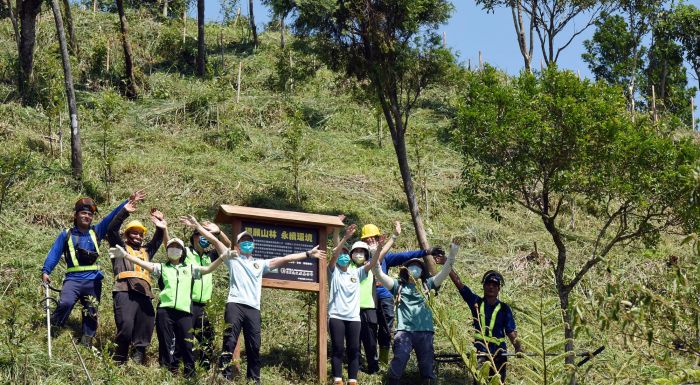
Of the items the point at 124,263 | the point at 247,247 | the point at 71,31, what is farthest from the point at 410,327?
the point at 71,31

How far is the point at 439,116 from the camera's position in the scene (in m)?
25.4

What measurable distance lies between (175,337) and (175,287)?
0.51 m

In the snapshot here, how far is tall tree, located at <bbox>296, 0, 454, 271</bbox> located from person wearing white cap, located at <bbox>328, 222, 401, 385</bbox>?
6.51 metres

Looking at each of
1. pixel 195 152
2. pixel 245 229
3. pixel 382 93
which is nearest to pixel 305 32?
pixel 382 93

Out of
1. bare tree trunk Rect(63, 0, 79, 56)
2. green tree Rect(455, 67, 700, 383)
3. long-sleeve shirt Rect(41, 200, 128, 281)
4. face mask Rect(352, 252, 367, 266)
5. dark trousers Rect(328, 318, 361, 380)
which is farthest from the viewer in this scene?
bare tree trunk Rect(63, 0, 79, 56)

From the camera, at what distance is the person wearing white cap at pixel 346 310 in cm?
1030

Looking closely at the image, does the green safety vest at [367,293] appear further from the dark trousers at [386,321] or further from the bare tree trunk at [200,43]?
the bare tree trunk at [200,43]

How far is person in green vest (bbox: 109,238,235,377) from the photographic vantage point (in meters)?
10.0

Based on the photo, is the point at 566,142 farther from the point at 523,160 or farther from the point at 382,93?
the point at 382,93

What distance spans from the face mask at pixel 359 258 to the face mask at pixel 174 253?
188 centimetres

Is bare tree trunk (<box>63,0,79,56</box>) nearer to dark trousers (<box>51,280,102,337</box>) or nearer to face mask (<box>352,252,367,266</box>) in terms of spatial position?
dark trousers (<box>51,280,102,337</box>)

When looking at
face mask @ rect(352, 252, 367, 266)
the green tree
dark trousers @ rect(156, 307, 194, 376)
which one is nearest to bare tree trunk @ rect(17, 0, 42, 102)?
the green tree

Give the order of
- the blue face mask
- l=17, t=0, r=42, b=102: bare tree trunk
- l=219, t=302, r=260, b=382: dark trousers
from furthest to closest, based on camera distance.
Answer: l=17, t=0, r=42, b=102: bare tree trunk, the blue face mask, l=219, t=302, r=260, b=382: dark trousers

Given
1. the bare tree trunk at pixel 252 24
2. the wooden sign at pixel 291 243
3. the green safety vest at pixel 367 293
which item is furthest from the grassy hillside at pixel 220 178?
the bare tree trunk at pixel 252 24
